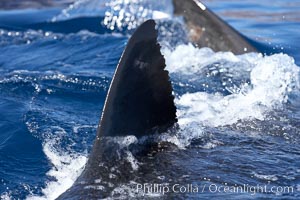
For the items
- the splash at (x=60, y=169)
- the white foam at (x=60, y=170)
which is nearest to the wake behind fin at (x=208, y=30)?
the splash at (x=60, y=169)

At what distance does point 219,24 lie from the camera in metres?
9.46

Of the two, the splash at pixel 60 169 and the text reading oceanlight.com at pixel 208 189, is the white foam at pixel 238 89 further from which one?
the text reading oceanlight.com at pixel 208 189

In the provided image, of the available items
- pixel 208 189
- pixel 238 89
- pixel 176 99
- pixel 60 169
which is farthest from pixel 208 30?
pixel 208 189

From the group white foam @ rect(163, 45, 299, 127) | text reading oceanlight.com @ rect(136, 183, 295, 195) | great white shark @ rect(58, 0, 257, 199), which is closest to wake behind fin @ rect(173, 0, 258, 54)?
white foam @ rect(163, 45, 299, 127)

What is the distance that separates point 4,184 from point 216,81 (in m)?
3.59

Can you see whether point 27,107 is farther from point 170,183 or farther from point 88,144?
point 170,183

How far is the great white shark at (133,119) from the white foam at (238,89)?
0.63m

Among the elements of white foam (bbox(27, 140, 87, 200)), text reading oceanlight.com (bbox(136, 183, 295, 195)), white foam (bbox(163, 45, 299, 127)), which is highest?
white foam (bbox(163, 45, 299, 127))

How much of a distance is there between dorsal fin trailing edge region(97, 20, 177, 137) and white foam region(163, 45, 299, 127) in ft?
2.14

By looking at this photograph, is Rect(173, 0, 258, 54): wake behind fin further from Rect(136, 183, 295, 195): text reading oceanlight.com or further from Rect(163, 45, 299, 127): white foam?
Rect(136, 183, 295, 195): text reading oceanlight.com

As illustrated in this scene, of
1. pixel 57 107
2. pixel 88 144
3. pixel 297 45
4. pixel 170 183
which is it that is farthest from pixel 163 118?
pixel 297 45

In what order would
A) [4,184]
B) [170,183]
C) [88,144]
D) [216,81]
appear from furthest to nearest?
[216,81]
[88,144]
[4,184]
[170,183]

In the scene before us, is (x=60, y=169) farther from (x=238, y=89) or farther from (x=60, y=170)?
(x=238, y=89)

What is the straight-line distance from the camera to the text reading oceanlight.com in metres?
4.54
